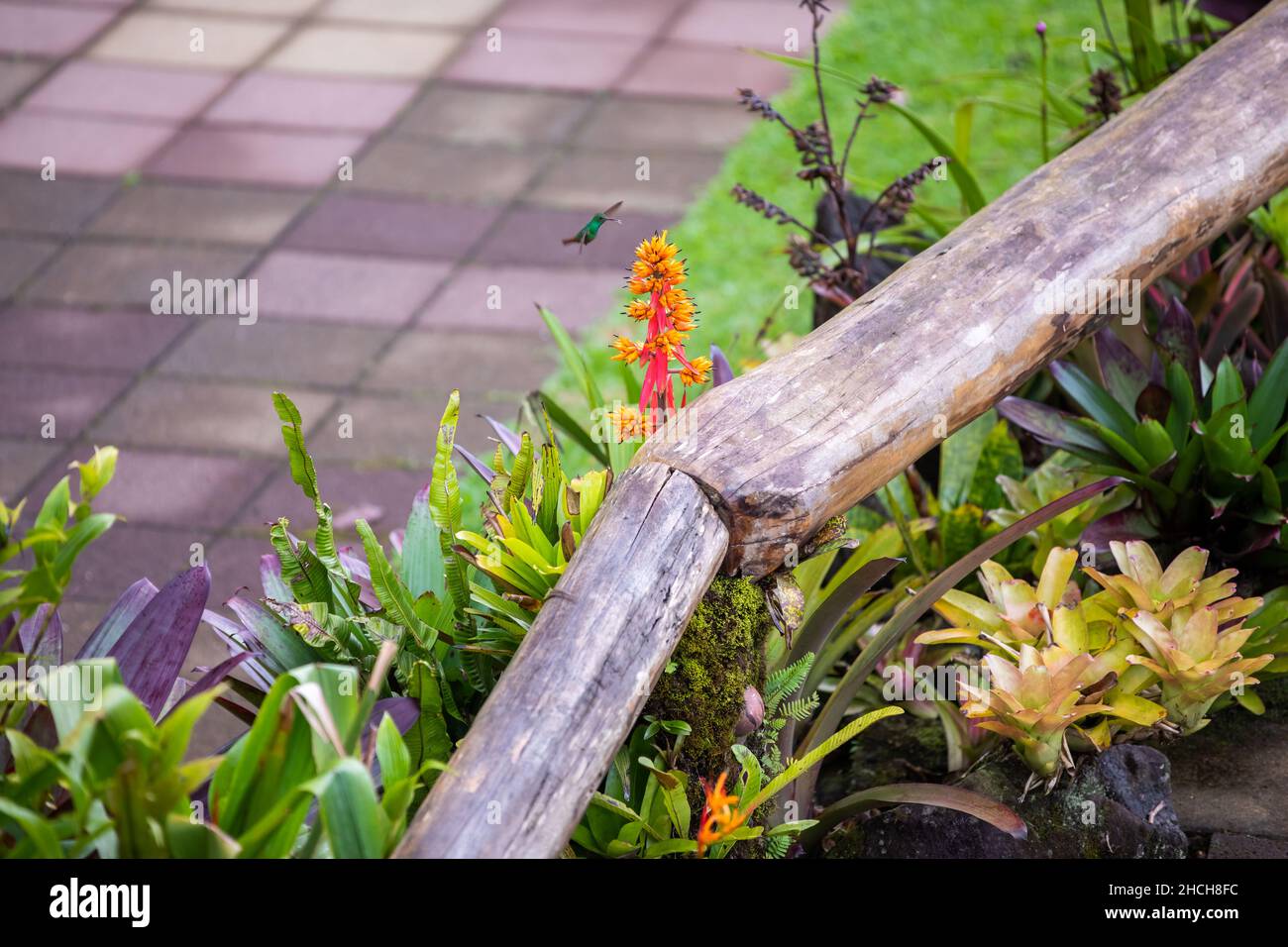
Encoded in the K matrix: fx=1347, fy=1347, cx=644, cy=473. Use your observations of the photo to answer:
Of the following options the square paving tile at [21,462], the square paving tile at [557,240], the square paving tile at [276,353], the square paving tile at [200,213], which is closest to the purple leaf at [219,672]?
the square paving tile at [21,462]

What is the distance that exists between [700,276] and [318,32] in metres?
2.41

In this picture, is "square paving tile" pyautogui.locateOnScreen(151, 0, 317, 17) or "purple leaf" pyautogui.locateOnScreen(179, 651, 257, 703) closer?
"purple leaf" pyautogui.locateOnScreen(179, 651, 257, 703)

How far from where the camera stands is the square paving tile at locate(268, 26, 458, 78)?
5613mm

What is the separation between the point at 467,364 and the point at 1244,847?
8.83 ft

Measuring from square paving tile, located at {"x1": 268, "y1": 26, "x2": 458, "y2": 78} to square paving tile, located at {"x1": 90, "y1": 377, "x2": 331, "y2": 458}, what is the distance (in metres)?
2.08

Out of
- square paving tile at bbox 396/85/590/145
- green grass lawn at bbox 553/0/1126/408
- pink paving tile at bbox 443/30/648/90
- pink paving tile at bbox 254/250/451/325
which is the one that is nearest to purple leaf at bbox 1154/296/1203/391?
green grass lawn at bbox 553/0/1126/408

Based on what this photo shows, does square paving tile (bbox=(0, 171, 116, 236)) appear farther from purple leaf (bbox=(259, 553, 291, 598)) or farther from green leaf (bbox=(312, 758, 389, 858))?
green leaf (bbox=(312, 758, 389, 858))

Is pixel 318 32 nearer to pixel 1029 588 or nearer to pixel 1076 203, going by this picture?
pixel 1076 203

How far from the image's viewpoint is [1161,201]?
8.05 ft

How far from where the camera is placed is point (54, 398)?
3.97 metres

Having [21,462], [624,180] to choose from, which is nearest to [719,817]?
[21,462]

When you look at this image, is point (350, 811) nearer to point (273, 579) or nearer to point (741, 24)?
point (273, 579)

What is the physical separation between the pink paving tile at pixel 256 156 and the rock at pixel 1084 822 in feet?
12.0

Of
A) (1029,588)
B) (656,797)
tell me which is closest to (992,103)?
(1029,588)
